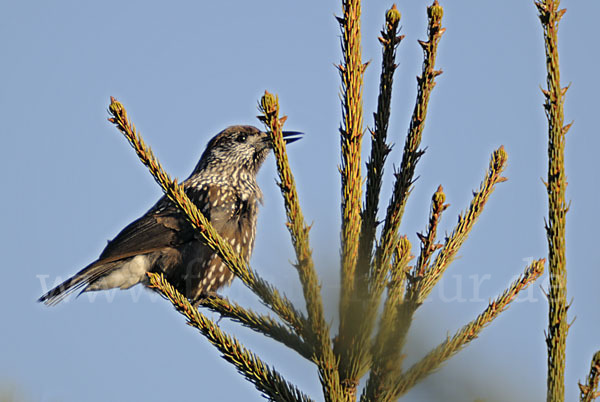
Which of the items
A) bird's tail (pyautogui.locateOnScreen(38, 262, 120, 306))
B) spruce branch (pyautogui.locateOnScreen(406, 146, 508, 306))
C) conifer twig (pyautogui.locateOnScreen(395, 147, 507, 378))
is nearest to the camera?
conifer twig (pyautogui.locateOnScreen(395, 147, 507, 378))

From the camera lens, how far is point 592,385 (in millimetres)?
1258

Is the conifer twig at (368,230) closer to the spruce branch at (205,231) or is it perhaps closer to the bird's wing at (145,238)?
the spruce branch at (205,231)

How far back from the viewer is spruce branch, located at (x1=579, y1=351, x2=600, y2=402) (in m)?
1.25

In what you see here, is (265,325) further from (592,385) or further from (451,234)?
(592,385)

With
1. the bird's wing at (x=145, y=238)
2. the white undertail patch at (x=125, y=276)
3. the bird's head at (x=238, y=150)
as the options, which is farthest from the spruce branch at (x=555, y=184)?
the bird's head at (x=238, y=150)

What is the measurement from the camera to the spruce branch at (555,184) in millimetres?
1409

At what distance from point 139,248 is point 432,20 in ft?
10.3

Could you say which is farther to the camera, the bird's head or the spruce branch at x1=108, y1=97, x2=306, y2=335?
the bird's head

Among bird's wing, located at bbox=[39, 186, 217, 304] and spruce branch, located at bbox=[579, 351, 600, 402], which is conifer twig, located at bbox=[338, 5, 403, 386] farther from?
bird's wing, located at bbox=[39, 186, 217, 304]

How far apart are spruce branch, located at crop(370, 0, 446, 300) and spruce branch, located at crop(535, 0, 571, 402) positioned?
0.24 m

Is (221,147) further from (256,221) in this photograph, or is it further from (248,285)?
(248,285)

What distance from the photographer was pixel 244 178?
16.3ft

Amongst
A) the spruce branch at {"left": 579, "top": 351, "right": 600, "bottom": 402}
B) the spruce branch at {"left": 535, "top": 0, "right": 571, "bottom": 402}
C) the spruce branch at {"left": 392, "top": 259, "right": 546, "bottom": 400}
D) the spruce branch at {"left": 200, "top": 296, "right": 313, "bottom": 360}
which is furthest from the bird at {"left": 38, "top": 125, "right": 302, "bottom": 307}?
the spruce branch at {"left": 579, "top": 351, "right": 600, "bottom": 402}

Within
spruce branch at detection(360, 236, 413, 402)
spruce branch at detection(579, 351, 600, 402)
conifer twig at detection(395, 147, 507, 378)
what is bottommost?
spruce branch at detection(579, 351, 600, 402)
